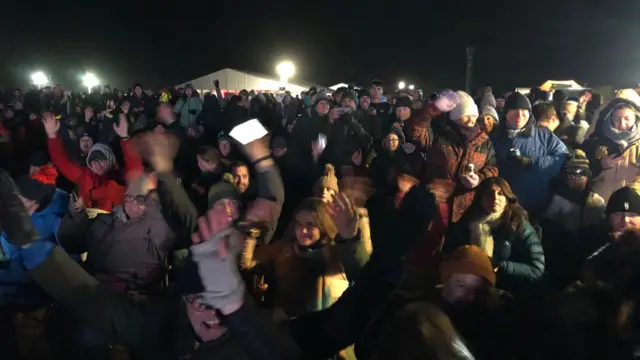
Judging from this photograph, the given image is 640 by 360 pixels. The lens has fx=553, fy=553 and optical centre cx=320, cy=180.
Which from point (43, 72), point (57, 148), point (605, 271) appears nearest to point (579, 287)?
point (605, 271)

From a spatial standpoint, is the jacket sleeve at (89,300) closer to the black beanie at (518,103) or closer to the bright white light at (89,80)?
the black beanie at (518,103)

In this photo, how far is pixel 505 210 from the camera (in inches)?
143

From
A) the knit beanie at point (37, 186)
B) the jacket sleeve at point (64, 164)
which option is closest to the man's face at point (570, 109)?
the jacket sleeve at point (64, 164)

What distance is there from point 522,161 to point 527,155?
98mm

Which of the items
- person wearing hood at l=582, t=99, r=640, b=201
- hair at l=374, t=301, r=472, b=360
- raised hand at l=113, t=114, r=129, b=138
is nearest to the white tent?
raised hand at l=113, t=114, r=129, b=138

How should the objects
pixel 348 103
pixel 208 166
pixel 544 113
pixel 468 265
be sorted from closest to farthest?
pixel 468 265
pixel 208 166
pixel 544 113
pixel 348 103

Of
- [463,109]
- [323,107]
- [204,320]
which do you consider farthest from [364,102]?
[204,320]

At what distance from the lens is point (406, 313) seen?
204 cm

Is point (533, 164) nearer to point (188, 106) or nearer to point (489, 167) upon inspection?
point (489, 167)

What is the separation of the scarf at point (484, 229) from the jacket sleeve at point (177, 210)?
1.85 metres

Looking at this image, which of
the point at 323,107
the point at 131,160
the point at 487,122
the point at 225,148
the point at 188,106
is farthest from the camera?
the point at 188,106

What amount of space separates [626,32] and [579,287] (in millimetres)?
41617

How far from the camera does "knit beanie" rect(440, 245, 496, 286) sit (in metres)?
2.79

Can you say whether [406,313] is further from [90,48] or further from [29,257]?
[90,48]
